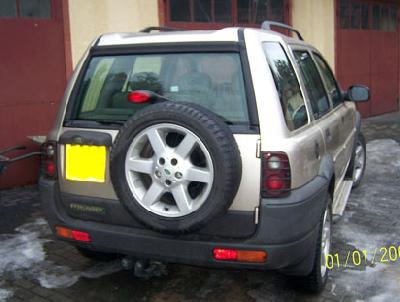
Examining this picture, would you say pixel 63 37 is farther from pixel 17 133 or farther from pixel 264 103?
pixel 264 103

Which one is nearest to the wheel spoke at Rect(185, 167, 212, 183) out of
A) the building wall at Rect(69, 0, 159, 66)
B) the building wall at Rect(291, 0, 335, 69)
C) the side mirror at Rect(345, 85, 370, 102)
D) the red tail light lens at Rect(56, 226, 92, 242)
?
the red tail light lens at Rect(56, 226, 92, 242)

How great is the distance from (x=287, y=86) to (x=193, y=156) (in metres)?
0.81

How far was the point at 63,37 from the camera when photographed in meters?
6.53

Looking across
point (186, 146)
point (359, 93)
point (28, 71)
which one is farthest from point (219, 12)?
point (186, 146)

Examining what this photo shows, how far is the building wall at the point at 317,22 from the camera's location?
10172mm

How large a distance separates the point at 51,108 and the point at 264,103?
434cm

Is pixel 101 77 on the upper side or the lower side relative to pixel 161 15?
lower

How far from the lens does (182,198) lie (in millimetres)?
2729

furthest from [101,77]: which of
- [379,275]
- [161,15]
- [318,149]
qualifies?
[161,15]

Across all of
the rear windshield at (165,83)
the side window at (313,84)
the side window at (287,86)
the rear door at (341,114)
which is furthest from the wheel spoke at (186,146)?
the rear door at (341,114)

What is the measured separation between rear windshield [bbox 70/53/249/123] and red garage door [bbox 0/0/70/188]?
3171 millimetres

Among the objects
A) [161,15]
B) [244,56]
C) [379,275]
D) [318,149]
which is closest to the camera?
[244,56]

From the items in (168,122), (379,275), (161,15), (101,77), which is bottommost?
(379,275)

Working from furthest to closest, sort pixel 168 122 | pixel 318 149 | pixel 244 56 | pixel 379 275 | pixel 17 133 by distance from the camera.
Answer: pixel 17 133 < pixel 379 275 < pixel 318 149 < pixel 244 56 < pixel 168 122
